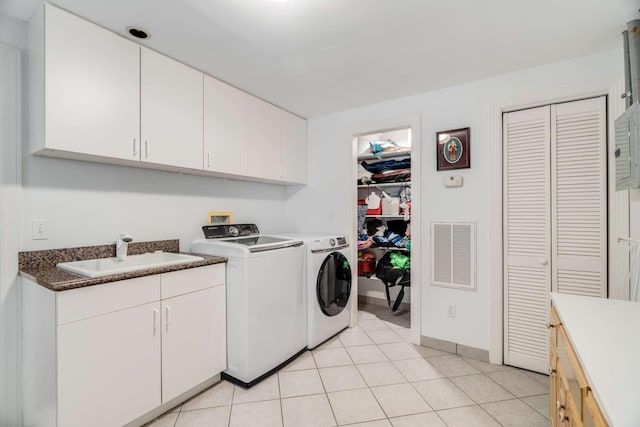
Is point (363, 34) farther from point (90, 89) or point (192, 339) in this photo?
point (192, 339)

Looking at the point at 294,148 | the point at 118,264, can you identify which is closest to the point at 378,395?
the point at 118,264

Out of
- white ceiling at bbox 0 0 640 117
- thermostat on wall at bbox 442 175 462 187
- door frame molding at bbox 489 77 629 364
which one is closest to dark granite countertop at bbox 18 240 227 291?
white ceiling at bbox 0 0 640 117

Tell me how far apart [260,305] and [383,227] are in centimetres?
212

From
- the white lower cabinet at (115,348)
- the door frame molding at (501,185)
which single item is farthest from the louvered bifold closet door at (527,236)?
the white lower cabinet at (115,348)

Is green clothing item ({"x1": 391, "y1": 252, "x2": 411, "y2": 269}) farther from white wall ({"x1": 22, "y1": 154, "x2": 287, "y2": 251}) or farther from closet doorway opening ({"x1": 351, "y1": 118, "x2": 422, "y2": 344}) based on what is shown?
white wall ({"x1": 22, "y1": 154, "x2": 287, "y2": 251})

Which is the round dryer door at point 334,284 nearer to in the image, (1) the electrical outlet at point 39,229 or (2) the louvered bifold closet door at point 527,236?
(2) the louvered bifold closet door at point 527,236

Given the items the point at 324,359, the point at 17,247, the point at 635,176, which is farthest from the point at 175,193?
the point at 635,176

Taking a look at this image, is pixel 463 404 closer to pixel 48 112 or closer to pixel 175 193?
pixel 175 193

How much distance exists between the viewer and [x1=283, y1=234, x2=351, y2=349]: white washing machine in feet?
8.30

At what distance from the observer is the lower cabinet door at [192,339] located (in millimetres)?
1727

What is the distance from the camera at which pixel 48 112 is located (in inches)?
58.5

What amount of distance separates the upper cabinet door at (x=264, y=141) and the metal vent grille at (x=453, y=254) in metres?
1.62

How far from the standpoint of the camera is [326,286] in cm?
265

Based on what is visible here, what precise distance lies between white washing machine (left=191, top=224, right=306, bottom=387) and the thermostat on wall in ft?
4.50
